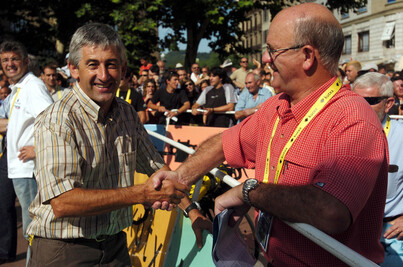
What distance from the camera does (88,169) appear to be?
2.28 m

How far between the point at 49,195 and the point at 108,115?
63 cm

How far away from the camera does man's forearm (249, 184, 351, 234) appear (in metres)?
1.58

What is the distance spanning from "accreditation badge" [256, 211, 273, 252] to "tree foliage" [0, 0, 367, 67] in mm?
18800

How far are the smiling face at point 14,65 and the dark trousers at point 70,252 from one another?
260 cm

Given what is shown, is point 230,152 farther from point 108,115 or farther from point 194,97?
point 194,97

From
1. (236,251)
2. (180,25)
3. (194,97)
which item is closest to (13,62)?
(236,251)

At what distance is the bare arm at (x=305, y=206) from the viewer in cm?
158

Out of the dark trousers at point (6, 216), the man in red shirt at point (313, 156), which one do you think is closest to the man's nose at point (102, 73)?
the man in red shirt at point (313, 156)

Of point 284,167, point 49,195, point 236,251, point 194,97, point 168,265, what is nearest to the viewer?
point 284,167

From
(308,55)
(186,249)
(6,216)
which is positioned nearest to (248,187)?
(308,55)

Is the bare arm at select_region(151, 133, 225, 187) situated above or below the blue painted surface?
above

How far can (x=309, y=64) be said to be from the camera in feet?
6.33

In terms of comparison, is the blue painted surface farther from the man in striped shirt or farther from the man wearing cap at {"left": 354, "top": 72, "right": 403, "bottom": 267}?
the man wearing cap at {"left": 354, "top": 72, "right": 403, "bottom": 267}

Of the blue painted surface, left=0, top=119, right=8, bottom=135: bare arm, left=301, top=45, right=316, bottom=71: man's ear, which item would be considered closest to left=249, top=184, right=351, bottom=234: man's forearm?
left=301, top=45, right=316, bottom=71: man's ear
